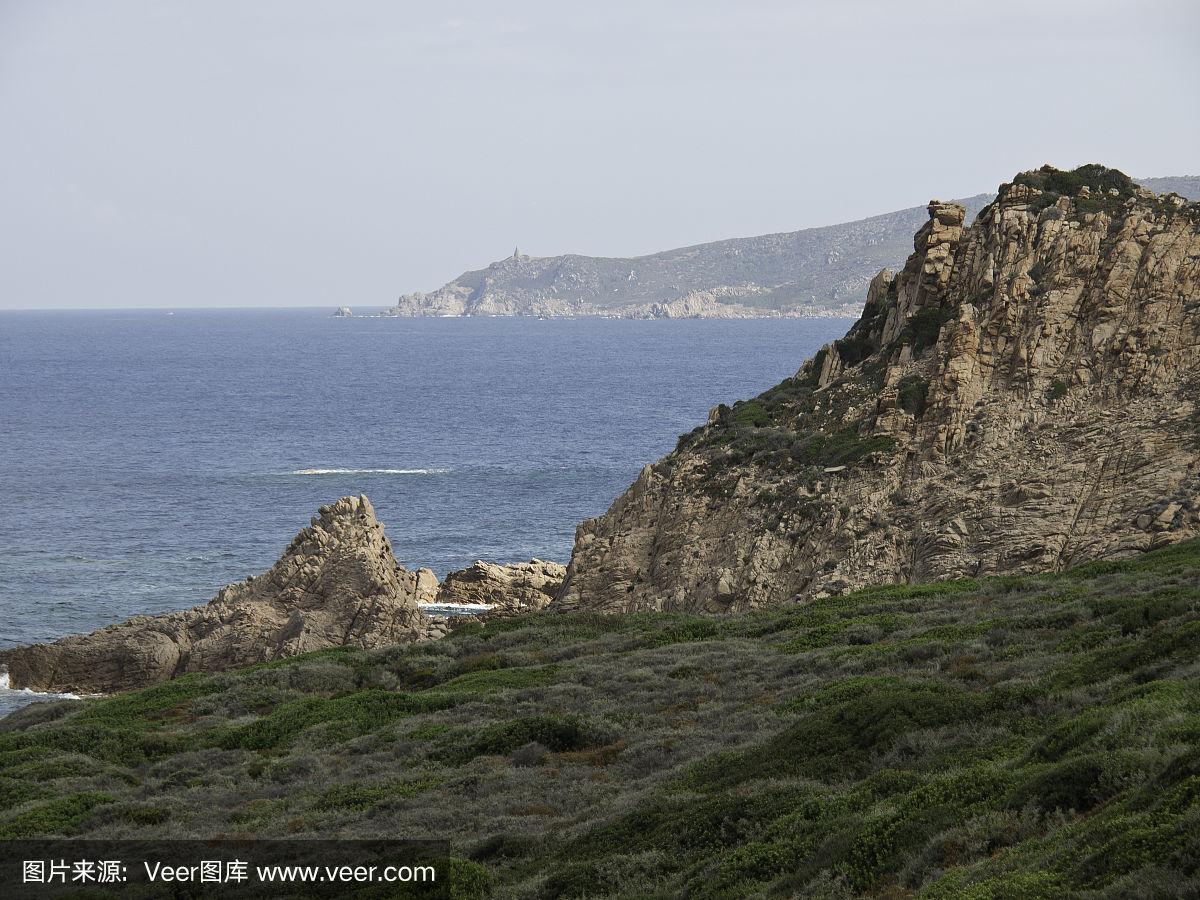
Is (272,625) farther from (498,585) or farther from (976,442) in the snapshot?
(976,442)

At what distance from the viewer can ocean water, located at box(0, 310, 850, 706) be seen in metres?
64.9

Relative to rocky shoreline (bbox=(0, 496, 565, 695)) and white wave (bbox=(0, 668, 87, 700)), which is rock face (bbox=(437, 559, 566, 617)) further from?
white wave (bbox=(0, 668, 87, 700))

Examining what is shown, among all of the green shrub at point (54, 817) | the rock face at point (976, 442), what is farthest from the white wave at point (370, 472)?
the green shrub at point (54, 817)

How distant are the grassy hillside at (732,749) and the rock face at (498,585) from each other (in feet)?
59.9

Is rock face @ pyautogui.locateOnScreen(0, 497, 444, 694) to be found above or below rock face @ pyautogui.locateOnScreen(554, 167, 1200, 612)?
below

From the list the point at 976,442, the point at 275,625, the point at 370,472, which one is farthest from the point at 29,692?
the point at 370,472

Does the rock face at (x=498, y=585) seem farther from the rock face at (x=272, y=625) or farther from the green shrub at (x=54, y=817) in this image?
the green shrub at (x=54, y=817)

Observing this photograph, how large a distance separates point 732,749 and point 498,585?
3739cm

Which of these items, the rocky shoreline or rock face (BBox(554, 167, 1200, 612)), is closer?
rock face (BBox(554, 167, 1200, 612))

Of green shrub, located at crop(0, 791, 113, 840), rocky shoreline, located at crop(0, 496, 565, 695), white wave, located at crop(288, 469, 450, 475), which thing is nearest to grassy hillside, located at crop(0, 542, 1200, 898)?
green shrub, located at crop(0, 791, 113, 840)

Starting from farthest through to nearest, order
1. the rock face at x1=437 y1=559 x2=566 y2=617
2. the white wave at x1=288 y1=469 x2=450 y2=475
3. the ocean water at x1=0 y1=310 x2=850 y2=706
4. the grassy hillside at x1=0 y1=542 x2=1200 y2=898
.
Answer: the white wave at x1=288 y1=469 x2=450 y2=475 → the ocean water at x1=0 y1=310 x2=850 y2=706 → the rock face at x1=437 y1=559 x2=566 y2=617 → the grassy hillside at x1=0 y1=542 x2=1200 y2=898

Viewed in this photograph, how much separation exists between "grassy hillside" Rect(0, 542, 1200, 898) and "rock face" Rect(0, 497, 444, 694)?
883 centimetres

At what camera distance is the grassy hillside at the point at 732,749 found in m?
13.1

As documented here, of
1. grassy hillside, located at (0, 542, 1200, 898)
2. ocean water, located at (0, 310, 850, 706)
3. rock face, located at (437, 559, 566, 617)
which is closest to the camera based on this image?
grassy hillside, located at (0, 542, 1200, 898)
